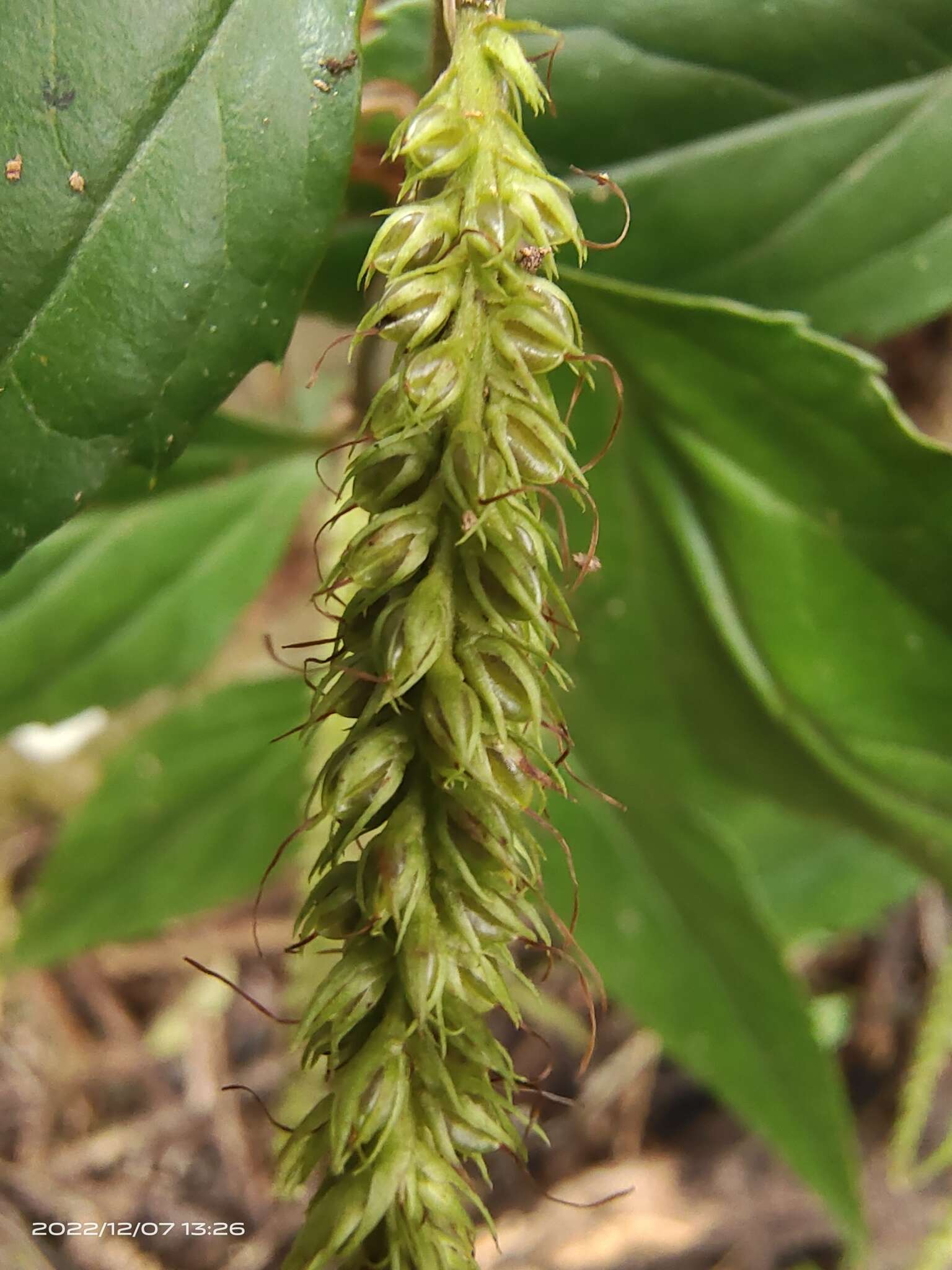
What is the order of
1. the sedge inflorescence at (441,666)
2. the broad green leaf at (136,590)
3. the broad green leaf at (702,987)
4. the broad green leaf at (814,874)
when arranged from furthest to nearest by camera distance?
the broad green leaf at (814,874)
the broad green leaf at (702,987)
the broad green leaf at (136,590)
the sedge inflorescence at (441,666)

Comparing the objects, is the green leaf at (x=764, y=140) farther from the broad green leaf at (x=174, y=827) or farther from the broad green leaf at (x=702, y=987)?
the broad green leaf at (x=174, y=827)

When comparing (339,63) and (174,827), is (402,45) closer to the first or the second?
(339,63)

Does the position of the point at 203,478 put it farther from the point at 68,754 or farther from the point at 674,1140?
the point at 674,1140

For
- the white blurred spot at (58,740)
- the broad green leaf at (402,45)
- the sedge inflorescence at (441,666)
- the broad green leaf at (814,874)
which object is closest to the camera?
the sedge inflorescence at (441,666)

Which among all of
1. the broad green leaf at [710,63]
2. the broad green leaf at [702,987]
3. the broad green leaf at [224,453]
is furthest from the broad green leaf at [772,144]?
the broad green leaf at [702,987]

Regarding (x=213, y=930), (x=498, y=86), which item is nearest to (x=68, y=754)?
(x=213, y=930)

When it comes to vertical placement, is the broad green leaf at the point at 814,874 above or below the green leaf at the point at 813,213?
below

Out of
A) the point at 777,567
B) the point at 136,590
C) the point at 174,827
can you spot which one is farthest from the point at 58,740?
the point at 777,567
